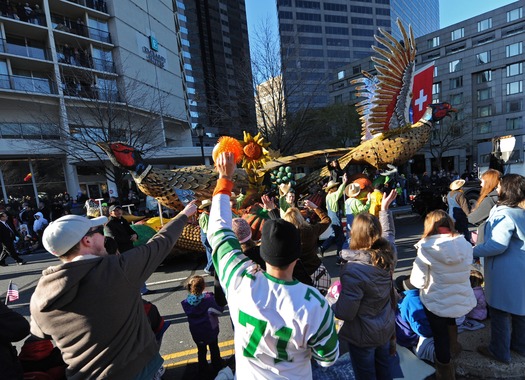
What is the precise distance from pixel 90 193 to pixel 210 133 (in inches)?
1391

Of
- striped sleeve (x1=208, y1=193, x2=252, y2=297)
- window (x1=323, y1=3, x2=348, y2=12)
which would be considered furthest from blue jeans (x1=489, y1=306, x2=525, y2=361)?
window (x1=323, y1=3, x2=348, y2=12)

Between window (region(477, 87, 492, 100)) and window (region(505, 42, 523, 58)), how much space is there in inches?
152

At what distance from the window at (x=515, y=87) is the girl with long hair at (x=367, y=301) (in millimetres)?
42158

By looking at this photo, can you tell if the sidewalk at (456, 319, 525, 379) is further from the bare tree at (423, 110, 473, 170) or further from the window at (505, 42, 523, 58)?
the window at (505, 42, 523, 58)

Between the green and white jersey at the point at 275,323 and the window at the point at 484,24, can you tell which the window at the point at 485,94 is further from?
the green and white jersey at the point at 275,323

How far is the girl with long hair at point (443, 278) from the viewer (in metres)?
2.15

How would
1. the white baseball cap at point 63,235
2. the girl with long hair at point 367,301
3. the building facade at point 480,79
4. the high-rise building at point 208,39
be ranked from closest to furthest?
the white baseball cap at point 63,235 < the girl with long hair at point 367,301 < the building facade at point 480,79 < the high-rise building at point 208,39

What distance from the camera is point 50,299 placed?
52.2 inches

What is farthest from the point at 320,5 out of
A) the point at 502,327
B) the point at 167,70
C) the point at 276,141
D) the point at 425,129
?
the point at 502,327

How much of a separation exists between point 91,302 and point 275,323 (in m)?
0.97

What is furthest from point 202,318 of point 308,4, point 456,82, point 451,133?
point 308,4

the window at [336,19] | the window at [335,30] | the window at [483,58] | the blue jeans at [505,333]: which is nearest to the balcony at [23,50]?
the blue jeans at [505,333]

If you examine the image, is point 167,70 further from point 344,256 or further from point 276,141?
point 344,256

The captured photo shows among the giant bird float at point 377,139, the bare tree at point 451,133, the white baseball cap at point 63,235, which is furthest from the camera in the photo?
the bare tree at point 451,133
